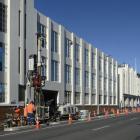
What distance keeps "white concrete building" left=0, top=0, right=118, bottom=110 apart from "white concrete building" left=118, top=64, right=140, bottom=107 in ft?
22.0

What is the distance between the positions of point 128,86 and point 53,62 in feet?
144

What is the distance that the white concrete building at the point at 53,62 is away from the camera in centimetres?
3853

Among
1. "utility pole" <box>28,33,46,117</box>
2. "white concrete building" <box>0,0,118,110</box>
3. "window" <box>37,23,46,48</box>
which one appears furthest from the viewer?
"window" <box>37,23,46,48</box>

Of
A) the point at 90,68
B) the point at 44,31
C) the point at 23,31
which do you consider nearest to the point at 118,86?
the point at 90,68

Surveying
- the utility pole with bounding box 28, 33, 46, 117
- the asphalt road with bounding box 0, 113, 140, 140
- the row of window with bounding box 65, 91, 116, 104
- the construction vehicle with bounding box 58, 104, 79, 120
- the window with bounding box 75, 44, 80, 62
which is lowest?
the asphalt road with bounding box 0, 113, 140, 140

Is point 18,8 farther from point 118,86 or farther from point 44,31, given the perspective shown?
point 118,86

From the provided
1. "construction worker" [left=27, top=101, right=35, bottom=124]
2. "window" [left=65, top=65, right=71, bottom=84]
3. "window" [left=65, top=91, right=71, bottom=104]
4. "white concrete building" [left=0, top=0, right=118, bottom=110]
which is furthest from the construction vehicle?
"construction worker" [left=27, top=101, right=35, bottom=124]

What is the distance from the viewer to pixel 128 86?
301 feet

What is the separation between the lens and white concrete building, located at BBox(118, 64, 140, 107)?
283 feet

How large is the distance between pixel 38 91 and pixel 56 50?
13933 mm

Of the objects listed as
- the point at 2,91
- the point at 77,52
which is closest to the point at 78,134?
the point at 2,91

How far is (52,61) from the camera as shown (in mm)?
49969

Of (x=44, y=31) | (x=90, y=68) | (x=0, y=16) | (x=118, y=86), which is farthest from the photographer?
(x=118, y=86)

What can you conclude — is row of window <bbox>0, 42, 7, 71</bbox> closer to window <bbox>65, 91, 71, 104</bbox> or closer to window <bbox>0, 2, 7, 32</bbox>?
window <bbox>0, 2, 7, 32</bbox>
